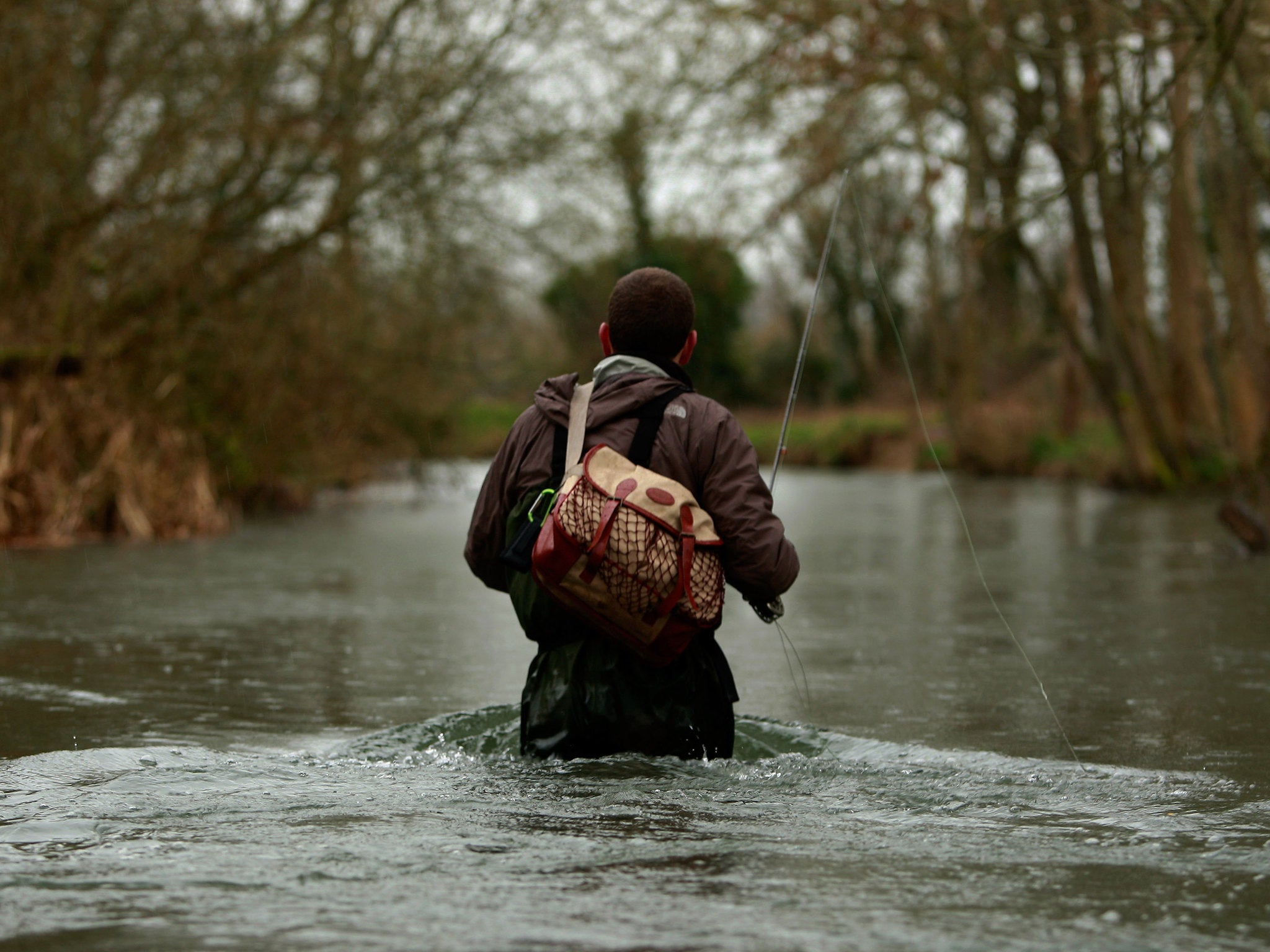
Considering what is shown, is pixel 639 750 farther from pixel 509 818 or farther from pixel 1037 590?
pixel 1037 590

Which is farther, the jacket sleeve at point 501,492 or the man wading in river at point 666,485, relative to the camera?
the jacket sleeve at point 501,492

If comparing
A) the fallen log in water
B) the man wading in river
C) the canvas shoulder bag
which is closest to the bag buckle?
the man wading in river

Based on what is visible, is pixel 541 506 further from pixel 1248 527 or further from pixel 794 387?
Answer: pixel 1248 527

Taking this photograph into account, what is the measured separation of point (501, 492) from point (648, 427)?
474 millimetres

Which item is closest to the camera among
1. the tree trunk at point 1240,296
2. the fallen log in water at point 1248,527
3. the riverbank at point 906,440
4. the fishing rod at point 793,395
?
the fishing rod at point 793,395

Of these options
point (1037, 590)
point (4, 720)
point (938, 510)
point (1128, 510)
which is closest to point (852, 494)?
point (938, 510)

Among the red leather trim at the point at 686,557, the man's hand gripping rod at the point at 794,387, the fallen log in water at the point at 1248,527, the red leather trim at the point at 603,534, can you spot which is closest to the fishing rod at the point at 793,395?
the man's hand gripping rod at the point at 794,387

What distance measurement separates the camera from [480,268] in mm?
21484

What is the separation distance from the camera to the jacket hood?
466 centimetres

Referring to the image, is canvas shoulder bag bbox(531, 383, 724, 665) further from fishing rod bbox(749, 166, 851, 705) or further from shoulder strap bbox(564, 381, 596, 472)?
fishing rod bbox(749, 166, 851, 705)

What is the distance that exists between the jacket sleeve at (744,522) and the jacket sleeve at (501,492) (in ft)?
1.77

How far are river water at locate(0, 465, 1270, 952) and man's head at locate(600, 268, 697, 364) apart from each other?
1.16m

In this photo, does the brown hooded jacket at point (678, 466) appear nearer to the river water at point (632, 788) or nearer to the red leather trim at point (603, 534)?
the red leather trim at point (603, 534)

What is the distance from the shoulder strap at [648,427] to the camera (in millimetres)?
4602
